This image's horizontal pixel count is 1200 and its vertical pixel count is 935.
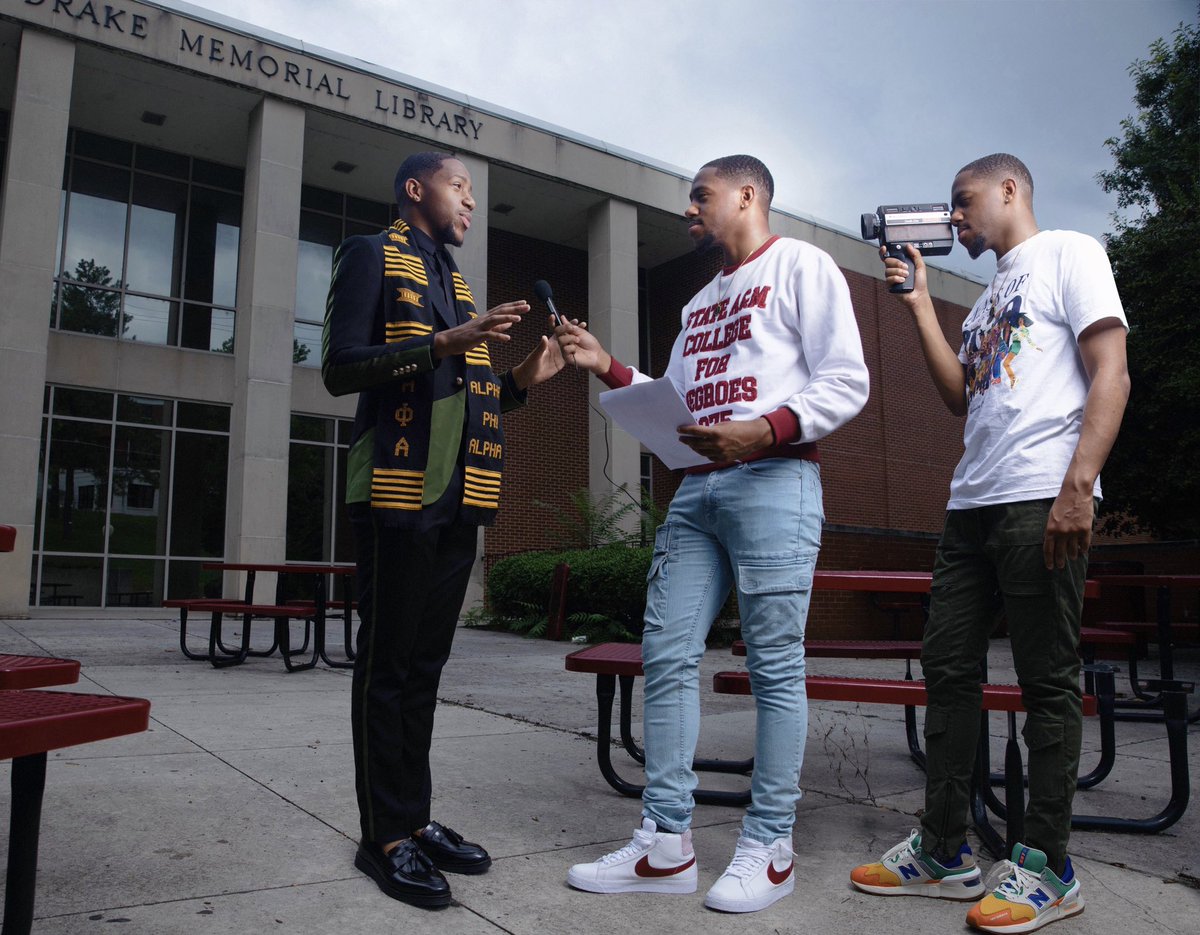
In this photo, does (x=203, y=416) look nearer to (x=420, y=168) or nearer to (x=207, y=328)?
(x=207, y=328)

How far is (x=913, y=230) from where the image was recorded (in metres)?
2.95

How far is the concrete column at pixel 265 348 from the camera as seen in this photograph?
14.2m

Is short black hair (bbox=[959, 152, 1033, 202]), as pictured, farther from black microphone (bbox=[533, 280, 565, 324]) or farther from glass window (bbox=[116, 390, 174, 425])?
glass window (bbox=[116, 390, 174, 425])

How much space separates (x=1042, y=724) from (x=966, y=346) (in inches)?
43.9

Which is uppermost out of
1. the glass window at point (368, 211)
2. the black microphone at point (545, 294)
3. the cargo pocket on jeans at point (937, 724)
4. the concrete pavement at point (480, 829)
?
the glass window at point (368, 211)

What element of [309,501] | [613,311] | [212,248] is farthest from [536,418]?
[212,248]

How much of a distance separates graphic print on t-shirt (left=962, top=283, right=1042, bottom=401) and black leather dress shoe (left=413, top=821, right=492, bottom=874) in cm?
191

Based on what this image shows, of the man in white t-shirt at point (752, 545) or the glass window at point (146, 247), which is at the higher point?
the glass window at point (146, 247)

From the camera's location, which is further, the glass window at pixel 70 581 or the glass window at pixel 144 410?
the glass window at pixel 144 410

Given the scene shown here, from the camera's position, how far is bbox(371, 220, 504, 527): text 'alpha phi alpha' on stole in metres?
2.55

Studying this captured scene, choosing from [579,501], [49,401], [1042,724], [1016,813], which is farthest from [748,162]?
[49,401]

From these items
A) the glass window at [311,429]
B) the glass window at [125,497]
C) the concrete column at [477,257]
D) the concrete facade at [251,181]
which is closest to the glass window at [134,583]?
the glass window at [125,497]

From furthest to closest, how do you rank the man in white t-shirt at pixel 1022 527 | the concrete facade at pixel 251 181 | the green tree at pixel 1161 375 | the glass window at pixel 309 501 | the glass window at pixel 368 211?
the glass window at pixel 368 211, the glass window at pixel 309 501, the concrete facade at pixel 251 181, the green tree at pixel 1161 375, the man in white t-shirt at pixel 1022 527

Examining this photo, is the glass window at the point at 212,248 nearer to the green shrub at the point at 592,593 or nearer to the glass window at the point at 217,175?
the glass window at the point at 217,175
